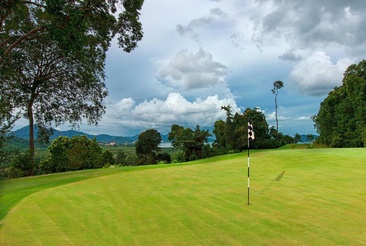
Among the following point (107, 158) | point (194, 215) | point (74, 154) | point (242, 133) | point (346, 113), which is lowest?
point (107, 158)

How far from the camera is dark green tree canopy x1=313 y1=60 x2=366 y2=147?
5844 centimetres

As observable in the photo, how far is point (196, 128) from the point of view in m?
62.9

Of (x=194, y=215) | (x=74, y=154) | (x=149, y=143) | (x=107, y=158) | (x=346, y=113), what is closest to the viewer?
(x=194, y=215)

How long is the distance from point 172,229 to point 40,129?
30206mm

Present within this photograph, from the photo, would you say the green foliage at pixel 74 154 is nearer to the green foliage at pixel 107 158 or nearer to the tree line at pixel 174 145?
the tree line at pixel 174 145

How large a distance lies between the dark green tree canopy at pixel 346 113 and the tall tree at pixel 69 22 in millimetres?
47075

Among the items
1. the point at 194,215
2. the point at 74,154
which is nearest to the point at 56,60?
the point at 74,154

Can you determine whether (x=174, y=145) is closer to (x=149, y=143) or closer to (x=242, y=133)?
(x=149, y=143)

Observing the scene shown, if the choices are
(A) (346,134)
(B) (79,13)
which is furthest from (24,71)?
(A) (346,134)

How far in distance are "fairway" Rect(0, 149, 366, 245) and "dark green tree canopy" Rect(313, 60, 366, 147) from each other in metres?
48.2

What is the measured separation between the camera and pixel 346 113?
63.1 meters

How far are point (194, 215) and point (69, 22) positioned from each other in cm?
1691

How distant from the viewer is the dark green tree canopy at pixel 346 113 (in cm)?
5844

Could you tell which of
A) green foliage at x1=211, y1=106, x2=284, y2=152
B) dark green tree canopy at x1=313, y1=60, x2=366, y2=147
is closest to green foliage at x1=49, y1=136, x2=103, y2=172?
green foliage at x1=211, y1=106, x2=284, y2=152
